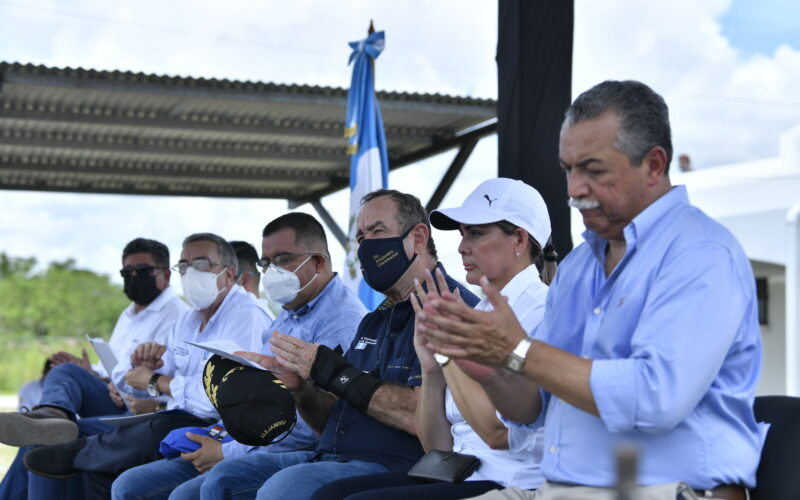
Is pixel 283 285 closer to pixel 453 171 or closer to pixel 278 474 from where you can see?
pixel 278 474

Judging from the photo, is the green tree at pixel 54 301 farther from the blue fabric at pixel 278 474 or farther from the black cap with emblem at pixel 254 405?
the black cap with emblem at pixel 254 405

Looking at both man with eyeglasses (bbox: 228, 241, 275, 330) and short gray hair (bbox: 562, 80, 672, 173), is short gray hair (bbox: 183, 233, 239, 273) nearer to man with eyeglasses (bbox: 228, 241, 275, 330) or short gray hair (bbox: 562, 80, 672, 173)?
man with eyeglasses (bbox: 228, 241, 275, 330)

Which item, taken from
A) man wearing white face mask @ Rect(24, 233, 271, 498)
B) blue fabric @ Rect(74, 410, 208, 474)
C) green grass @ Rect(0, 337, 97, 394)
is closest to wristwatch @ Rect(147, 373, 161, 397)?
man wearing white face mask @ Rect(24, 233, 271, 498)

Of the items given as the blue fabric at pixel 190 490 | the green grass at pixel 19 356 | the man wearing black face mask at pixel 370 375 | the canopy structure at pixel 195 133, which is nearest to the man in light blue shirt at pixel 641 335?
the man wearing black face mask at pixel 370 375

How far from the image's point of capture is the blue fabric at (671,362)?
2127 mm

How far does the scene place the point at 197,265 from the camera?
569cm

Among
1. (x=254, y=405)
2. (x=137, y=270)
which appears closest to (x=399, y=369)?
(x=254, y=405)

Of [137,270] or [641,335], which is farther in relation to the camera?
[137,270]

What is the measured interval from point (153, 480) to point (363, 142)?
9.65 feet

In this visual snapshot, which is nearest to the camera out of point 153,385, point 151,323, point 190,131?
point 153,385

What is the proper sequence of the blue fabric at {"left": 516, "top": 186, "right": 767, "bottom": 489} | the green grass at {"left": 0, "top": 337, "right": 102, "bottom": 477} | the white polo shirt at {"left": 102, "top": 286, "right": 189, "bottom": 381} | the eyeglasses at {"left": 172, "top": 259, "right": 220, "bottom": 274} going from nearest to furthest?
the blue fabric at {"left": 516, "top": 186, "right": 767, "bottom": 489} < the eyeglasses at {"left": 172, "top": 259, "right": 220, "bottom": 274} < the white polo shirt at {"left": 102, "top": 286, "right": 189, "bottom": 381} < the green grass at {"left": 0, "top": 337, "right": 102, "bottom": 477}

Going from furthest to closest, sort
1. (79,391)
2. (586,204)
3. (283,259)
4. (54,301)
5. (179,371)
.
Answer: (54,301)
(79,391)
(179,371)
(283,259)
(586,204)

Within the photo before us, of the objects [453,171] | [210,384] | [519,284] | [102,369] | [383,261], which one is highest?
[453,171]

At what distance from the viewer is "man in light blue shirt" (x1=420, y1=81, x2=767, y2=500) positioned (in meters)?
2.14
